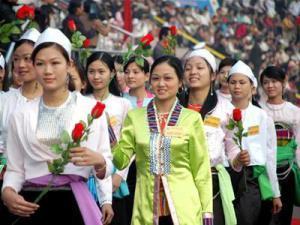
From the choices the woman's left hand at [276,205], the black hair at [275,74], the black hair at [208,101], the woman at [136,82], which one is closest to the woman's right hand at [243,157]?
the black hair at [208,101]


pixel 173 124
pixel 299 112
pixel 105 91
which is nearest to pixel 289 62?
pixel 299 112

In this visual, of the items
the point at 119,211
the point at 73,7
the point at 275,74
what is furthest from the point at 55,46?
the point at 73,7

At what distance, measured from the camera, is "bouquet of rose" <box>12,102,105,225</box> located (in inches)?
175

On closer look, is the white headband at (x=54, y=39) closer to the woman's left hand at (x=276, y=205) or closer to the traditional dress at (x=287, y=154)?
the woman's left hand at (x=276, y=205)

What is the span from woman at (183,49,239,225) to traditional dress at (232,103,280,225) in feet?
1.95

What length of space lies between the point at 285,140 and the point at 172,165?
340 cm

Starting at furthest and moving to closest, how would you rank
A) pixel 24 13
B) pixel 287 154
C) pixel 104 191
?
pixel 287 154 → pixel 24 13 → pixel 104 191

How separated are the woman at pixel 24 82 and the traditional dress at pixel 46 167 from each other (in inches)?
46.8

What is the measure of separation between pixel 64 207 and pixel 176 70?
1546 mm

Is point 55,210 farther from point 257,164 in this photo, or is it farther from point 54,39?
point 257,164

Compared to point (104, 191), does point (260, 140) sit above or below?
above

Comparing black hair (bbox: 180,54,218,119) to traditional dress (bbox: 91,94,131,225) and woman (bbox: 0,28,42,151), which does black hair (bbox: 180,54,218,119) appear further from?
woman (bbox: 0,28,42,151)

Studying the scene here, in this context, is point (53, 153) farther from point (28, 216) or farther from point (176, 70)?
point (176, 70)

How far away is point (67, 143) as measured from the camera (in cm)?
454
